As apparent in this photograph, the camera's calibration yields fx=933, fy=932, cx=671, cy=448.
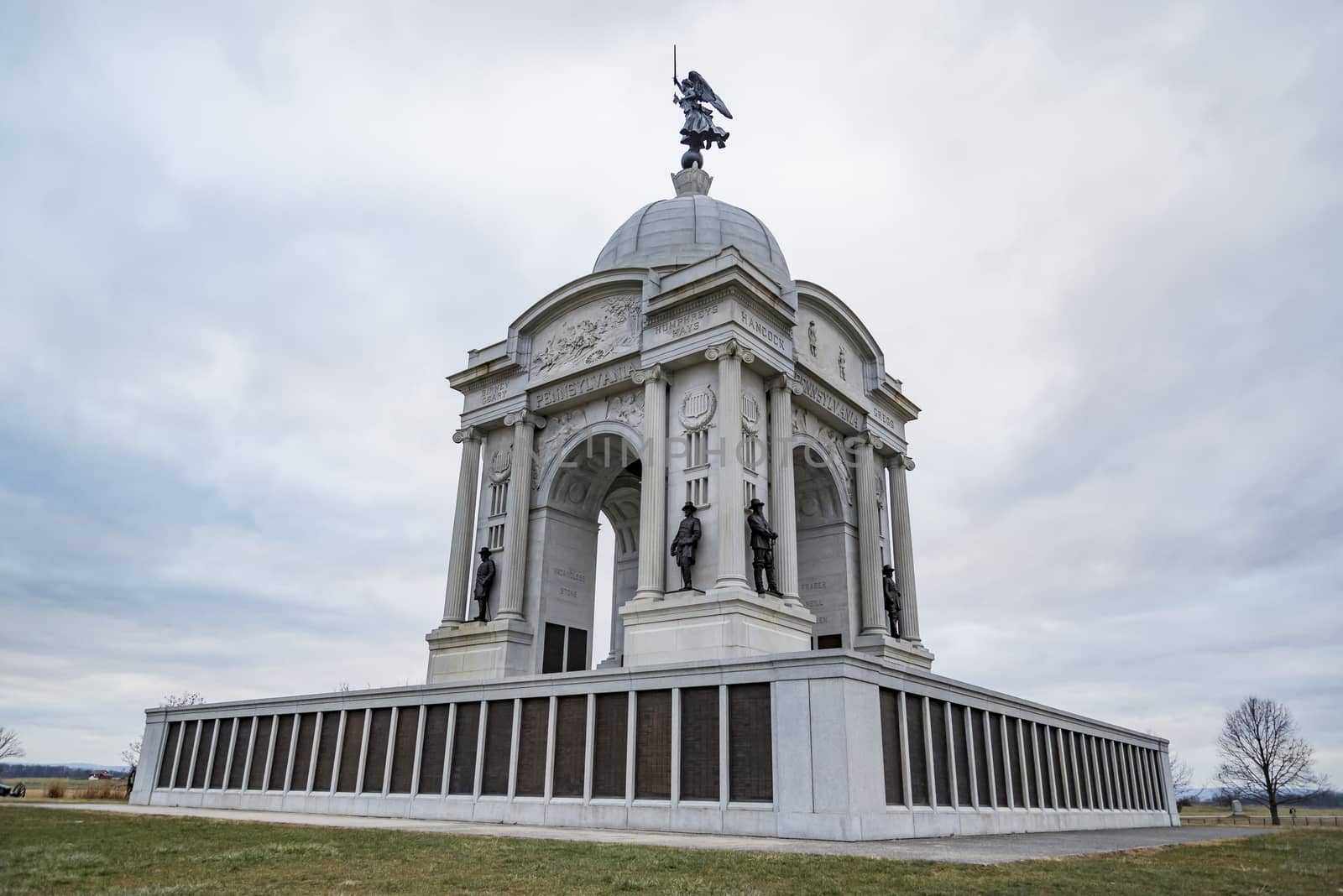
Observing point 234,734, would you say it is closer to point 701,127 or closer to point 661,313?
point 661,313

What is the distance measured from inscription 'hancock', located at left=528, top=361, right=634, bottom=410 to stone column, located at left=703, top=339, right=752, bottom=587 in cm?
377

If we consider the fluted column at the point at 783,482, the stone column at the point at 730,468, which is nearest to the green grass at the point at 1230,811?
the fluted column at the point at 783,482

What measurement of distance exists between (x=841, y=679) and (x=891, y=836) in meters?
2.98

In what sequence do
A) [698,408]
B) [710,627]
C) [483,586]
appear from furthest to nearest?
[483,586] → [698,408] → [710,627]

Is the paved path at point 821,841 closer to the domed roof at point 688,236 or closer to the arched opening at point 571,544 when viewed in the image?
the arched opening at point 571,544

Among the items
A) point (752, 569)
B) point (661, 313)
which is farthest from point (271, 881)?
point (661, 313)

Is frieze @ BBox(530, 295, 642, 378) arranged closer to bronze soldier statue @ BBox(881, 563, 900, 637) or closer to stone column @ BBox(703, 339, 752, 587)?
stone column @ BBox(703, 339, 752, 587)

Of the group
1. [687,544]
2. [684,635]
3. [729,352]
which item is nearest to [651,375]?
Result: [729,352]

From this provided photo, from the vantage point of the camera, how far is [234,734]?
2822cm

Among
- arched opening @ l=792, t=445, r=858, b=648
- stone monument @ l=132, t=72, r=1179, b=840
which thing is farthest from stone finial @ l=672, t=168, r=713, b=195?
arched opening @ l=792, t=445, r=858, b=648

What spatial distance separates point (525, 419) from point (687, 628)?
11.5m

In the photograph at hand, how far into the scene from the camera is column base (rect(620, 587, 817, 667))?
83.9ft

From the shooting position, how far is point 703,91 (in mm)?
43906

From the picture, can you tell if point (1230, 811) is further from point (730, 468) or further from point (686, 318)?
point (686, 318)
